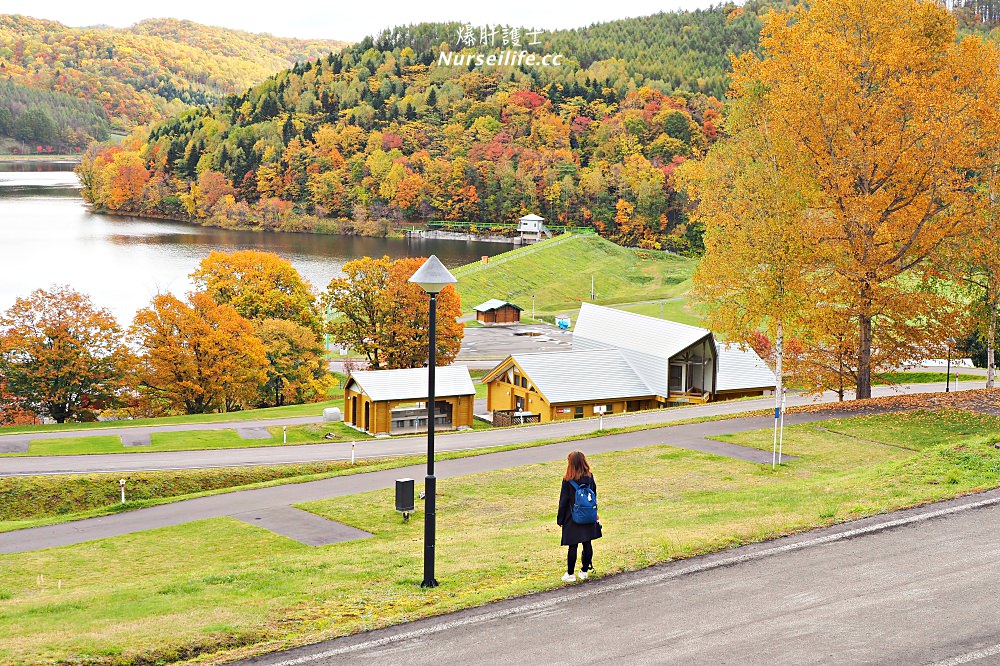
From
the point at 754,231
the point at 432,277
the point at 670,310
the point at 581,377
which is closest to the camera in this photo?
the point at 432,277

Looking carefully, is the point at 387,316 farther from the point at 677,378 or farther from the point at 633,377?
the point at 677,378

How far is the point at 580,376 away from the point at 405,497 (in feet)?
77.1

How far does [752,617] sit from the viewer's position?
29.9 feet

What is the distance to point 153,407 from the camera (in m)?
44.9

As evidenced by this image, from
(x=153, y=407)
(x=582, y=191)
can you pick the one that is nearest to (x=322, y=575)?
(x=153, y=407)

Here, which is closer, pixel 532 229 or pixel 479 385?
pixel 479 385

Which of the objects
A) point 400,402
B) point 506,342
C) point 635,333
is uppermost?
point 635,333

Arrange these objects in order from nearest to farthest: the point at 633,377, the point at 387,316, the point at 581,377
Result: the point at 581,377 → the point at 633,377 → the point at 387,316

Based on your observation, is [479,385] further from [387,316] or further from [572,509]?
[572,509]

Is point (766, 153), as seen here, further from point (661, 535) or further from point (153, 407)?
point (153, 407)

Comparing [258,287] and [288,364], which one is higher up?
[258,287]

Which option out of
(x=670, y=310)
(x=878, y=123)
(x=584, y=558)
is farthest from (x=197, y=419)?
(x=670, y=310)

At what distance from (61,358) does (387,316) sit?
16900 mm

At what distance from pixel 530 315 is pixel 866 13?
6828 cm
